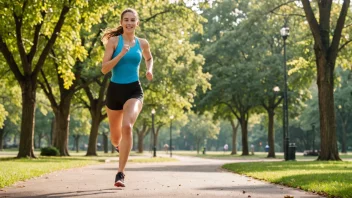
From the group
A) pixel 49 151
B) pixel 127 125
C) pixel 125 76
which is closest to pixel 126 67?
pixel 125 76

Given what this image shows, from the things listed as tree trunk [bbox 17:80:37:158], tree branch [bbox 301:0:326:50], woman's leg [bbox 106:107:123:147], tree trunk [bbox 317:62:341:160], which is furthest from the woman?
tree branch [bbox 301:0:326:50]

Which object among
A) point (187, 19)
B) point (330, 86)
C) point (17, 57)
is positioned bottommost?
point (330, 86)

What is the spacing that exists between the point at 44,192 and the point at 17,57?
20.8 m

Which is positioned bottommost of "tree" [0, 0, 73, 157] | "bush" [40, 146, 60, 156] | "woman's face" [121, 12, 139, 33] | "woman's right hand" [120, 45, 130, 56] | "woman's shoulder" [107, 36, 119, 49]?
"bush" [40, 146, 60, 156]

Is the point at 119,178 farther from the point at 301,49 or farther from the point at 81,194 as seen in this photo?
the point at 301,49

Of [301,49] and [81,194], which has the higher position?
[301,49]

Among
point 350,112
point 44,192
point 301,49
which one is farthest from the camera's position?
point 350,112

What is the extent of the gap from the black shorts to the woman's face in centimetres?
77

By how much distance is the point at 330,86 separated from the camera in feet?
73.8

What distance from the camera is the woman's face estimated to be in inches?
299

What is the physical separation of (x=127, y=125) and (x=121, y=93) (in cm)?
50

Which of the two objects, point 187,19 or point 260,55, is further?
point 260,55

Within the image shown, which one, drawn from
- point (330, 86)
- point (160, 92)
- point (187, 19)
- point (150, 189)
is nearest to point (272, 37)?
point (160, 92)

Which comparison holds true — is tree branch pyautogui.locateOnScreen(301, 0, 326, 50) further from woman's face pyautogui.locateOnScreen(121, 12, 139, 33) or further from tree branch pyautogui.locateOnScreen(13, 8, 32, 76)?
woman's face pyautogui.locateOnScreen(121, 12, 139, 33)
